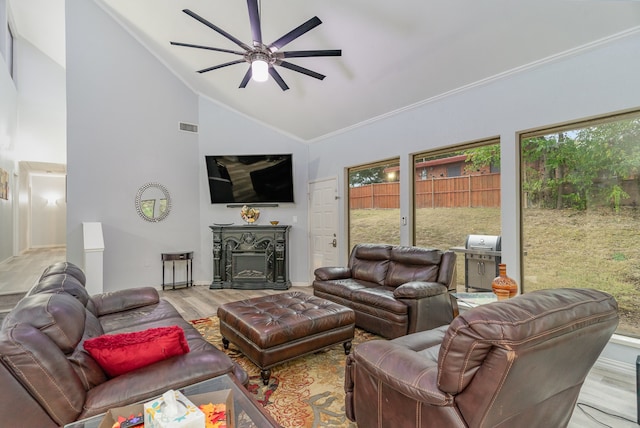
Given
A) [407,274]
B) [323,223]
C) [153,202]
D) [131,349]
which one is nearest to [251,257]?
[323,223]

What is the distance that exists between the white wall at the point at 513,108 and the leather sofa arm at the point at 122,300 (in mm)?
3302

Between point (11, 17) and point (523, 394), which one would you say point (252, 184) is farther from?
point (11, 17)

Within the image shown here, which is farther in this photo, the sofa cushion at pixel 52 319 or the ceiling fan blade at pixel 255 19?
the ceiling fan blade at pixel 255 19

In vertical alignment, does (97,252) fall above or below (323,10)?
below

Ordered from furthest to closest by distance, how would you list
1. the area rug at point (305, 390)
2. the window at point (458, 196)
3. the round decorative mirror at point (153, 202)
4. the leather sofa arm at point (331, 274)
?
the round decorative mirror at point (153, 202) < the leather sofa arm at point (331, 274) < the window at point (458, 196) < the area rug at point (305, 390)

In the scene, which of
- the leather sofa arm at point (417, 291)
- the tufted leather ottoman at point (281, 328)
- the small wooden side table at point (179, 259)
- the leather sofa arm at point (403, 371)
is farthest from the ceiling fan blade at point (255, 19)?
the small wooden side table at point (179, 259)

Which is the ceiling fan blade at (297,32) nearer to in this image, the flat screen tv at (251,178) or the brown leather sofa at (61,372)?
the brown leather sofa at (61,372)

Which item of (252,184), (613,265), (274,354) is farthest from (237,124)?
(613,265)

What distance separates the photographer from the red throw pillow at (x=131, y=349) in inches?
57.2

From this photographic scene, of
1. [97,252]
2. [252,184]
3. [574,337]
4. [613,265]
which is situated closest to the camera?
[574,337]

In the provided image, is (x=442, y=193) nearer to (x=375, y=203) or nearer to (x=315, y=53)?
(x=375, y=203)

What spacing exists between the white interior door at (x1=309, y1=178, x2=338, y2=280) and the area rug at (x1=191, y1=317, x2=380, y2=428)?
2.72 meters

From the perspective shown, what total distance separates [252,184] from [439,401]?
523 centimetres

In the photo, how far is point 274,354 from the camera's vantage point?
241 centimetres
